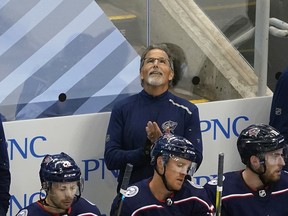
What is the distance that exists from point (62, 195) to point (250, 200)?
3.45 ft

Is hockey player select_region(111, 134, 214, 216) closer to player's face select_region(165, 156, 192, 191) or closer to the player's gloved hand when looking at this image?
player's face select_region(165, 156, 192, 191)

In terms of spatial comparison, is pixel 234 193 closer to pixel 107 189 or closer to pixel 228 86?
pixel 107 189

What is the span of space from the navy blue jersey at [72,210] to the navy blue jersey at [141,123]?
0.69 m

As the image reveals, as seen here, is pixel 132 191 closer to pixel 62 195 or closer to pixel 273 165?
pixel 62 195

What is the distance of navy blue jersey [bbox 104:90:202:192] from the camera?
19.8 feet

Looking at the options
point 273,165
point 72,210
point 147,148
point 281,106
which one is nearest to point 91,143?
point 147,148

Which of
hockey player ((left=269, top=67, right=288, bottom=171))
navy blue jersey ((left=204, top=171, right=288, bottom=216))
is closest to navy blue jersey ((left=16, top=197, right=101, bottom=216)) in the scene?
navy blue jersey ((left=204, top=171, right=288, bottom=216))

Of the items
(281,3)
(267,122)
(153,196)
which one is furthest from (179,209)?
(281,3)

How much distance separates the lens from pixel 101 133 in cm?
663

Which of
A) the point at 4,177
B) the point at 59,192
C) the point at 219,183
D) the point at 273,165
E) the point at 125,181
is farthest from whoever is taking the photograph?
the point at 4,177

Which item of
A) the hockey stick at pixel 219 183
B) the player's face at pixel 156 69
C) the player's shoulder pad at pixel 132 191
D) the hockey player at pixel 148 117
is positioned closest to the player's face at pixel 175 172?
the player's shoulder pad at pixel 132 191

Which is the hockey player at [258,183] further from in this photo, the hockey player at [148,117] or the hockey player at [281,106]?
the hockey player at [281,106]

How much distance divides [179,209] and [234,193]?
0.39 metres

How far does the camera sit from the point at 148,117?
241 inches
